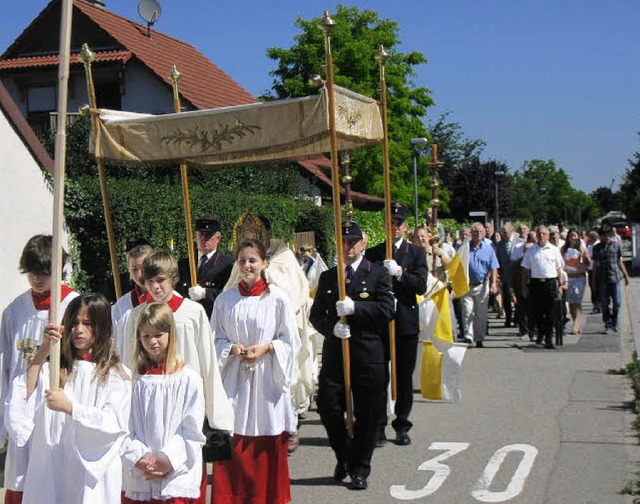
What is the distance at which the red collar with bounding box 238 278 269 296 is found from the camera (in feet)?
21.5

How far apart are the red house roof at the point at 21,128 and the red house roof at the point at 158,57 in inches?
522

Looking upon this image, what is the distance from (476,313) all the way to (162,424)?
468 inches

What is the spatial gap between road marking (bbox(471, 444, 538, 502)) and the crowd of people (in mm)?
844

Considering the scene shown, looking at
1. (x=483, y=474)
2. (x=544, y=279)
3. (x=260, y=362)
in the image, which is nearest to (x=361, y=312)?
(x=260, y=362)

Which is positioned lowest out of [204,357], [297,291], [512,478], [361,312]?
[512,478]

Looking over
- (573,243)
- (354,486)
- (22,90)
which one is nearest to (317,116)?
(354,486)

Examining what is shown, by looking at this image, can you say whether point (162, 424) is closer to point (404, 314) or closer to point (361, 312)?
point (361, 312)

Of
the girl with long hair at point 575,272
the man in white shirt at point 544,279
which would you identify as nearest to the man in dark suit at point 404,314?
the man in white shirt at point 544,279

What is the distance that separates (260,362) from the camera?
6.56m

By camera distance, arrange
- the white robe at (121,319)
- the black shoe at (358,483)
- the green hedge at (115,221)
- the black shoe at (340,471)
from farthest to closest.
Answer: the green hedge at (115,221) → the black shoe at (340,471) → the black shoe at (358,483) → the white robe at (121,319)

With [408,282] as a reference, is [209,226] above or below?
above

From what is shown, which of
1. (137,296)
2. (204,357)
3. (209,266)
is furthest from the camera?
(209,266)

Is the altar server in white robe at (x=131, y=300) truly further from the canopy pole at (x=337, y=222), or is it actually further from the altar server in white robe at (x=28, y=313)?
the canopy pole at (x=337, y=222)

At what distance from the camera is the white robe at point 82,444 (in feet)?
14.6
